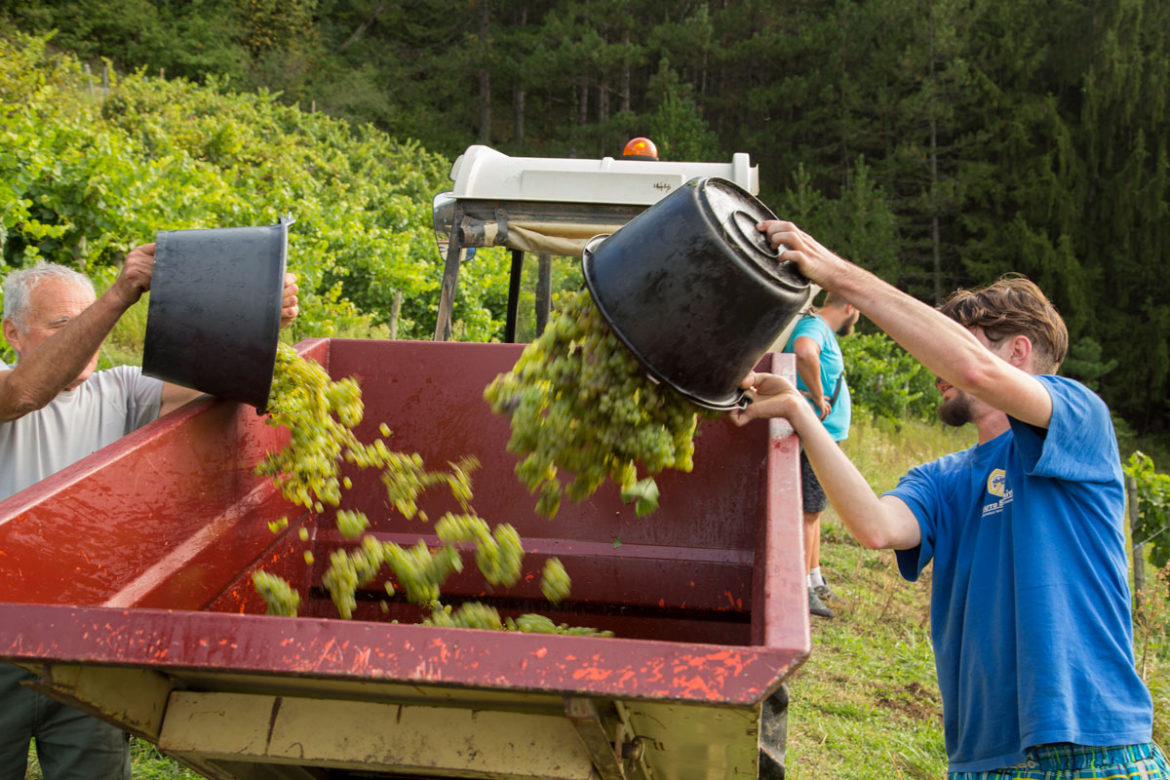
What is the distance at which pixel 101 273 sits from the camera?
6.58 m

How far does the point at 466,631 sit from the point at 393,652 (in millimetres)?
115

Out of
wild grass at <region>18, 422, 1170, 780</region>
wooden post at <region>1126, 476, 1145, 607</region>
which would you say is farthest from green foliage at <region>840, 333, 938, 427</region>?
wild grass at <region>18, 422, 1170, 780</region>

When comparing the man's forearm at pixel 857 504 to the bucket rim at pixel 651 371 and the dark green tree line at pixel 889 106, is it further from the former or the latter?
the dark green tree line at pixel 889 106

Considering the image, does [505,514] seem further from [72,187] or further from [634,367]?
[72,187]

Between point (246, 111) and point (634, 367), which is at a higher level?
point (246, 111)

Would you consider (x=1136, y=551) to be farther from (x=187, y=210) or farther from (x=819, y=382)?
(x=187, y=210)

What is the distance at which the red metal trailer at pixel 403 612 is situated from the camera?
1.46 m

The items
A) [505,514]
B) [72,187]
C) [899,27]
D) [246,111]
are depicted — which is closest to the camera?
[505,514]

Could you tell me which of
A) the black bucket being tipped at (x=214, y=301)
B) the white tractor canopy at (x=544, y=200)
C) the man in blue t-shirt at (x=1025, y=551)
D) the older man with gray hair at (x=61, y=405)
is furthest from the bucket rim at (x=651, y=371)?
the white tractor canopy at (x=544, y=200)

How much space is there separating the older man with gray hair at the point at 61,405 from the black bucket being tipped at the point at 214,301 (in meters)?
0.13

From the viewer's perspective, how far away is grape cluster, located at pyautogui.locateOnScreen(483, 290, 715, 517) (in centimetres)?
238

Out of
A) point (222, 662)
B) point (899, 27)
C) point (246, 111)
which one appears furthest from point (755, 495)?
point (899, 27)

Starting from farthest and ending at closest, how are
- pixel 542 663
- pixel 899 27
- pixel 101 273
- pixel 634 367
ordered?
pixel 899 27, pixel 101 273, pixel 634 367, pixel 542 663

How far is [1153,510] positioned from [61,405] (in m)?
6.37
